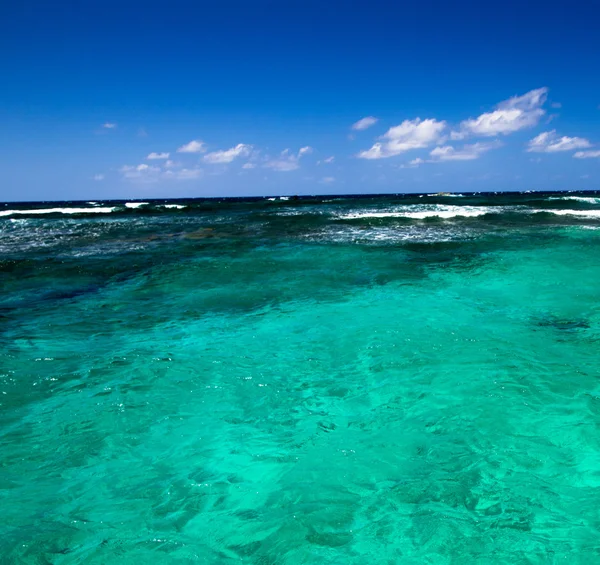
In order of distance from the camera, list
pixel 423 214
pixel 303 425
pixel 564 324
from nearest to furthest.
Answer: pixel 303 425 < pixel 564 324 < pixel 423 214

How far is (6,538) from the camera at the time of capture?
365cm

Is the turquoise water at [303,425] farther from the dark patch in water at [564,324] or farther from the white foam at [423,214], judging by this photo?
the white foam at [423,214]

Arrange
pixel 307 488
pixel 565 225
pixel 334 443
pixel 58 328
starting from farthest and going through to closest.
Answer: pixel 565 225 < pixel 58 328 < pixel 334 443 < pixel 307 488

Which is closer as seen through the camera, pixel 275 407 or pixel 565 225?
pixel 275 407

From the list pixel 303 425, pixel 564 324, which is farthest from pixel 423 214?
pixel 303 425

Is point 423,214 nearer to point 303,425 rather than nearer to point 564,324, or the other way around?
point 564,324

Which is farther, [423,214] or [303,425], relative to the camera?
[423,214]

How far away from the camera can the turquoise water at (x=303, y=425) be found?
12.0ft

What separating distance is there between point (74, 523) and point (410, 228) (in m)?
27.4

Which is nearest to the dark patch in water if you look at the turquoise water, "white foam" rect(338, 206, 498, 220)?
the turquoise water

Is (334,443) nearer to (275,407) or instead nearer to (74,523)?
(275,407)

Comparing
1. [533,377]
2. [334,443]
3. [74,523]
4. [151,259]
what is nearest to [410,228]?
[151,259]

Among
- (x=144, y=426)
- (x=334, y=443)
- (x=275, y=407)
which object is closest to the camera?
(x=334, y=443)

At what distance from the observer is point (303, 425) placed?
5402 millimetres
